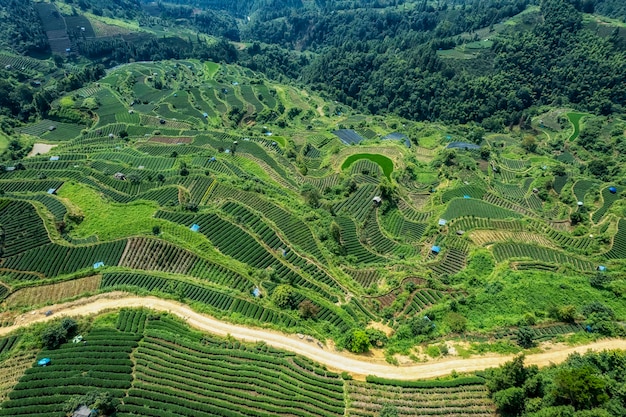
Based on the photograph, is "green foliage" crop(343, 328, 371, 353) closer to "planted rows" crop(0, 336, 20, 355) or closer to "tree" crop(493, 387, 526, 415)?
"tree" crop(493, 387, 526, 415)

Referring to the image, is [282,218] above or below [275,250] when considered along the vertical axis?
above

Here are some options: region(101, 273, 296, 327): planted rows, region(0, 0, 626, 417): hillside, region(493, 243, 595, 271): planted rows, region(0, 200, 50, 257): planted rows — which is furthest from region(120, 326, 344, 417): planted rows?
region(493, 243, 595, 271): planted rows

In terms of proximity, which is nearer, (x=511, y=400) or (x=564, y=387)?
(x=564, y=387)

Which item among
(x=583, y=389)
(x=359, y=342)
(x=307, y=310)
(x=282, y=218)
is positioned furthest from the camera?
(x=282, y=218)

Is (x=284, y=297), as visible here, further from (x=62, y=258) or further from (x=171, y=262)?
(x=62, y=258)

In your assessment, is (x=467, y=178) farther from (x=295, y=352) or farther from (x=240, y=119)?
(x=240, y=119)

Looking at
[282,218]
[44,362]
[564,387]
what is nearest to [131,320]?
[44,362]

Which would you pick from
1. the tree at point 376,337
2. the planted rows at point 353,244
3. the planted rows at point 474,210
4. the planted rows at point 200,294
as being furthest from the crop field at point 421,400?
the planted rows at point 474,210

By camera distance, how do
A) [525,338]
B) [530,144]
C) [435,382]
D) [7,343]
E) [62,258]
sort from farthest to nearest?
1. [530,144]
2. [62,258]
3. [525,338]
4. [7,343]
5. [435,382]
